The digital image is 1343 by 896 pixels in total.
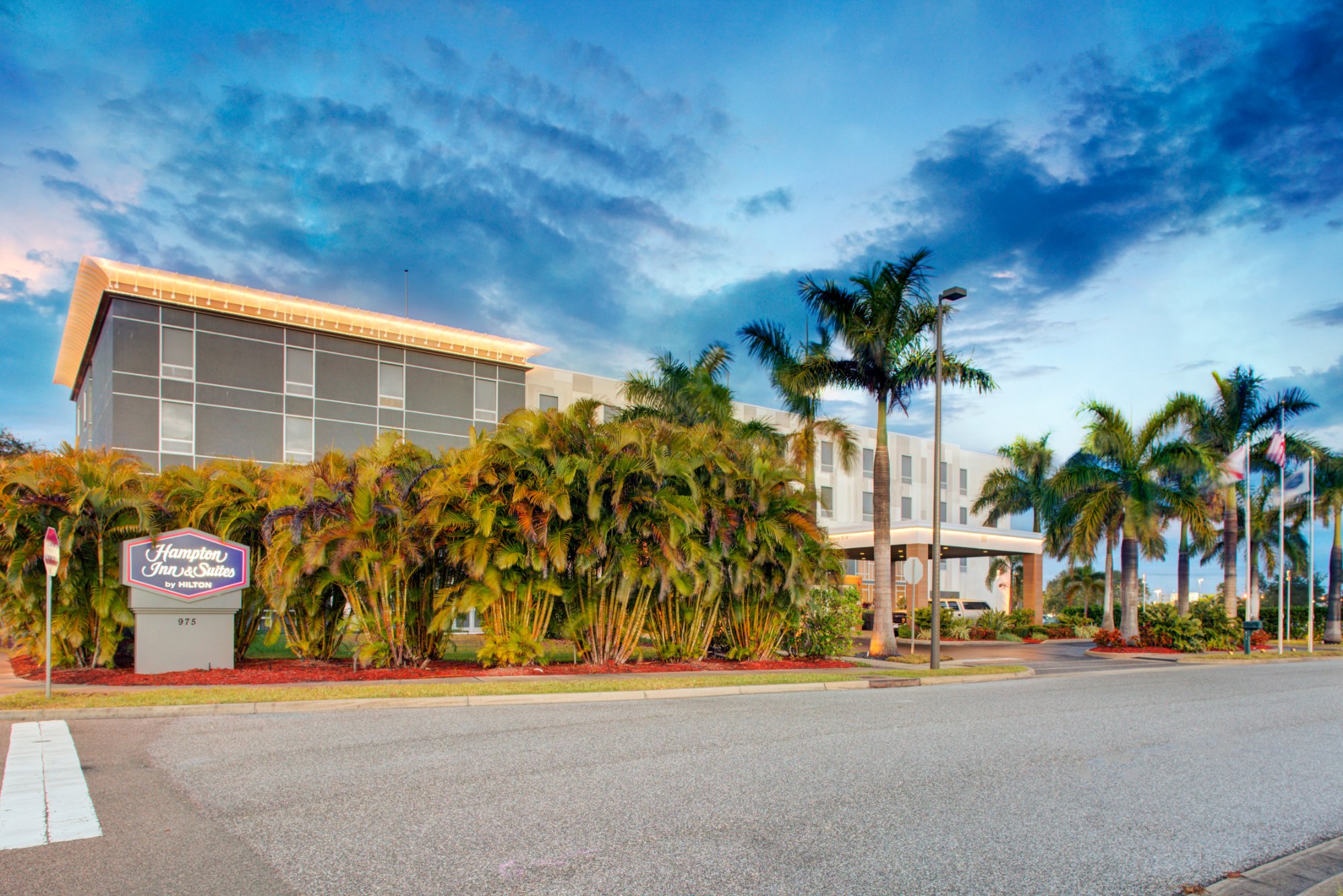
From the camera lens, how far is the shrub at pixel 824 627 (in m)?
21.1

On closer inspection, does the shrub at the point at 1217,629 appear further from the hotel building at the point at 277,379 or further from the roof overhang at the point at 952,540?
the hotel building at the point at 277,379

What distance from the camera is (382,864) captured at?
17.2ft

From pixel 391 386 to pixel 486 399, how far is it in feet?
13.6

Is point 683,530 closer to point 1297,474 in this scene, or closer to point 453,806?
point 453,806

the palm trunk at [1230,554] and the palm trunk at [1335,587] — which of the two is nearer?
the palm trunk at [1230,554]

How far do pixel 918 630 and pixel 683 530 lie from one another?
22551 mm

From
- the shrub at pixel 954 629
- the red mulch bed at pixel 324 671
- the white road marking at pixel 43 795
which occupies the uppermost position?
the white road marking at pixel 43 795

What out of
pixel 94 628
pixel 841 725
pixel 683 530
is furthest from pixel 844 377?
pixel 94 628

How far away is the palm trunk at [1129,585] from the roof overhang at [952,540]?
21.0 feet

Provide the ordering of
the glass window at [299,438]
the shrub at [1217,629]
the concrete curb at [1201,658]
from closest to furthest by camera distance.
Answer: the concrete curb at [1201,658] → the shrub at [1217,629] → the glass window at [299,438]

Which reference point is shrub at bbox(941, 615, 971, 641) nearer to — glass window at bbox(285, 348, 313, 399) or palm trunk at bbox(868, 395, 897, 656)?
palm trunk at bbox(868, 395, 897, 656)

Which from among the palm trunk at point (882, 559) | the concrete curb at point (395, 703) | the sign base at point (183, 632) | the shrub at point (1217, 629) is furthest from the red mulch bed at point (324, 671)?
the shrub at point (1217, 629)

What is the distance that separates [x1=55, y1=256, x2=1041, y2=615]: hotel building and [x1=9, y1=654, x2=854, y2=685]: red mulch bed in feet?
33.5

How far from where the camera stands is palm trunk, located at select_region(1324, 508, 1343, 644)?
137 ft
